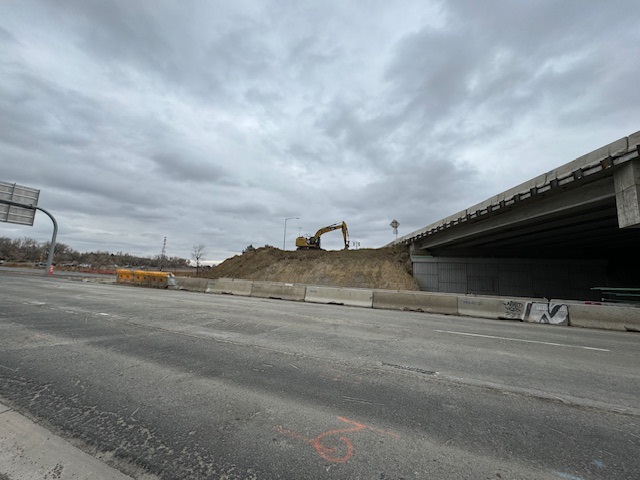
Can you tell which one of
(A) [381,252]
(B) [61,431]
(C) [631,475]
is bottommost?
(B) [61,431]

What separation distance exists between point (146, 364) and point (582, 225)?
2262cm

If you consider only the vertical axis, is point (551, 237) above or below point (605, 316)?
above

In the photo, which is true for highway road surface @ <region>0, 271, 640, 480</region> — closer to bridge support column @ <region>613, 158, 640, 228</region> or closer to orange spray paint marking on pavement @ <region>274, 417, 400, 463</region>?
orange spray paint marking on pavement @ <region>274, 417, 400, 463</region>

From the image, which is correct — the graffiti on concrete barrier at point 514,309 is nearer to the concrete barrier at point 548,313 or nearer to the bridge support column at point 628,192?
the concrete barrier at point 548,313

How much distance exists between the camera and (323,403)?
370cm

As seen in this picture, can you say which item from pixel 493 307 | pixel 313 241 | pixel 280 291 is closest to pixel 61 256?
pixel 313 241

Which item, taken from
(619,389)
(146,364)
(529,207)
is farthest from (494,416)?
(529,207)

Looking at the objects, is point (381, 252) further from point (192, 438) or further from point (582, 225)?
point (192, 438)

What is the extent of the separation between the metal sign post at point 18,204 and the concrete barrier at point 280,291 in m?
25.8

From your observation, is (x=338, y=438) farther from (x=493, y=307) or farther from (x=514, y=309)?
(x=514, y=309)

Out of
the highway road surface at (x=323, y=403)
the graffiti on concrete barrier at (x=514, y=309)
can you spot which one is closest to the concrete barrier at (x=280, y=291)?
the graffiti on concrete barrier at (x=514, y=309)

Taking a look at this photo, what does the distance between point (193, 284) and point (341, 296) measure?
11957mm

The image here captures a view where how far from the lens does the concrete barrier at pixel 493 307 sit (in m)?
12.8

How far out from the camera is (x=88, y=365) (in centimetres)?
483
